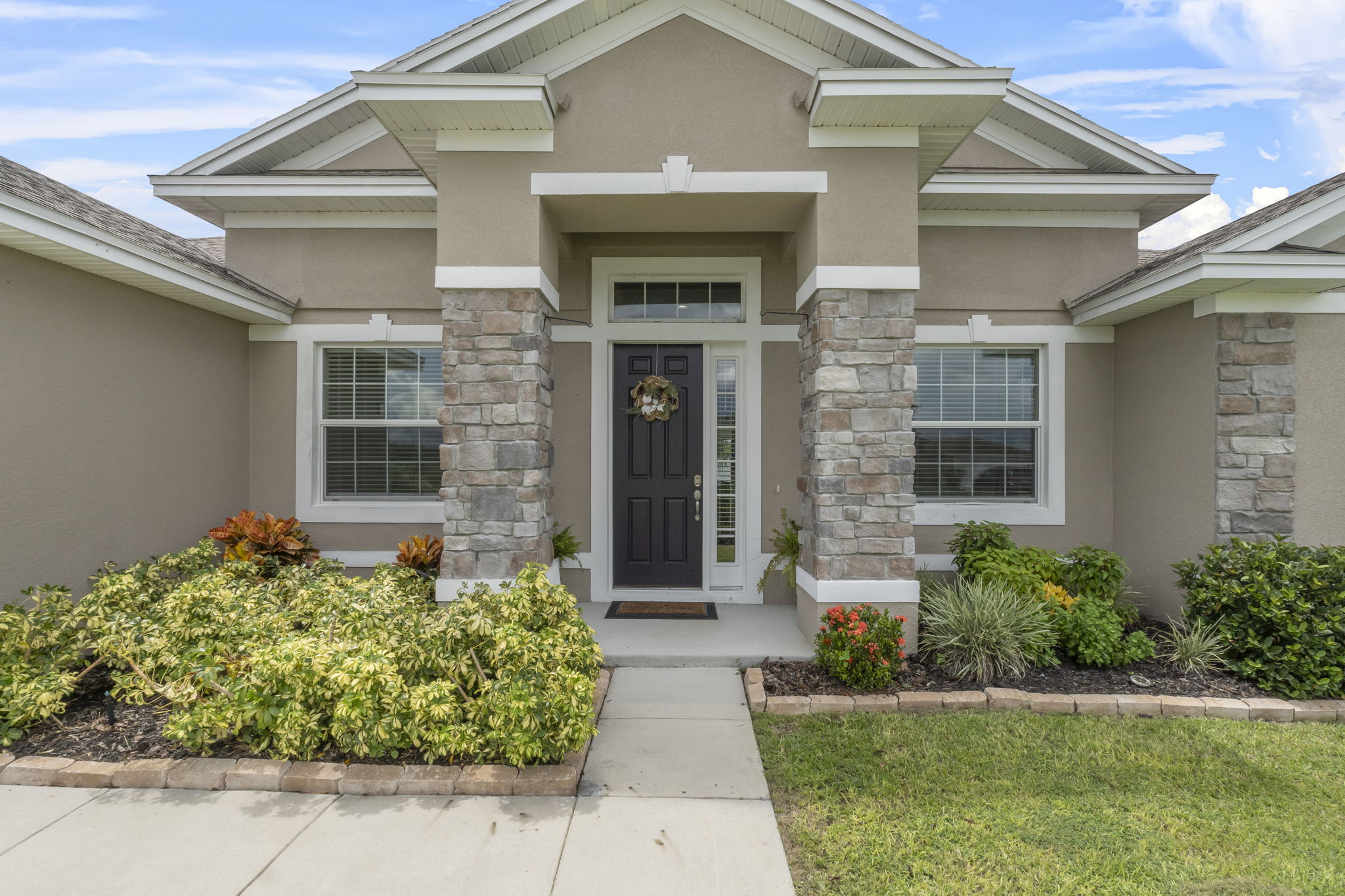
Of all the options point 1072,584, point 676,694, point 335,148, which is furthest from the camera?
point 335,148

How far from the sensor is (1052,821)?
9.37 feet

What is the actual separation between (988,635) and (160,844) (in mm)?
4455

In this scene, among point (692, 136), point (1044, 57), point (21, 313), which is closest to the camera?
point (21, 313)

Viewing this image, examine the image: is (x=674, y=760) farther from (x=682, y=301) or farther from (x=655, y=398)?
(x=682, y=301)

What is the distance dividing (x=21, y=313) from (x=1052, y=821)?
6268 millimetres

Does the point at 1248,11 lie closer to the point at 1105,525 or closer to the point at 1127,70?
the point at 1127,70

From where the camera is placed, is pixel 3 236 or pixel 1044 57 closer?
pixel 3 236

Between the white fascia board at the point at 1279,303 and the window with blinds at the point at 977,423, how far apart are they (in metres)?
1.48

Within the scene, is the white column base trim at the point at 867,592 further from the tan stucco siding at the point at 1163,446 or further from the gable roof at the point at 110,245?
the gable roof at the point at 110,245

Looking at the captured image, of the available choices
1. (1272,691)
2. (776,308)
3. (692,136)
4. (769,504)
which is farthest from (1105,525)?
(692,136)

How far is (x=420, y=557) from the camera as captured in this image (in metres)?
5.38

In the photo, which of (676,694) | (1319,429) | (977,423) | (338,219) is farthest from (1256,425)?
(338,219)

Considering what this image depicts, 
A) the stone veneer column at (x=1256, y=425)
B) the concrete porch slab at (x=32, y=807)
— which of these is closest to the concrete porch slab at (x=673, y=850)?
the concrete porch slab at (x=32, y=807)

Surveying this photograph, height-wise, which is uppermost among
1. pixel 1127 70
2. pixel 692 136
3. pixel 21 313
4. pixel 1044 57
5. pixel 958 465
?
pixel 1127 70
